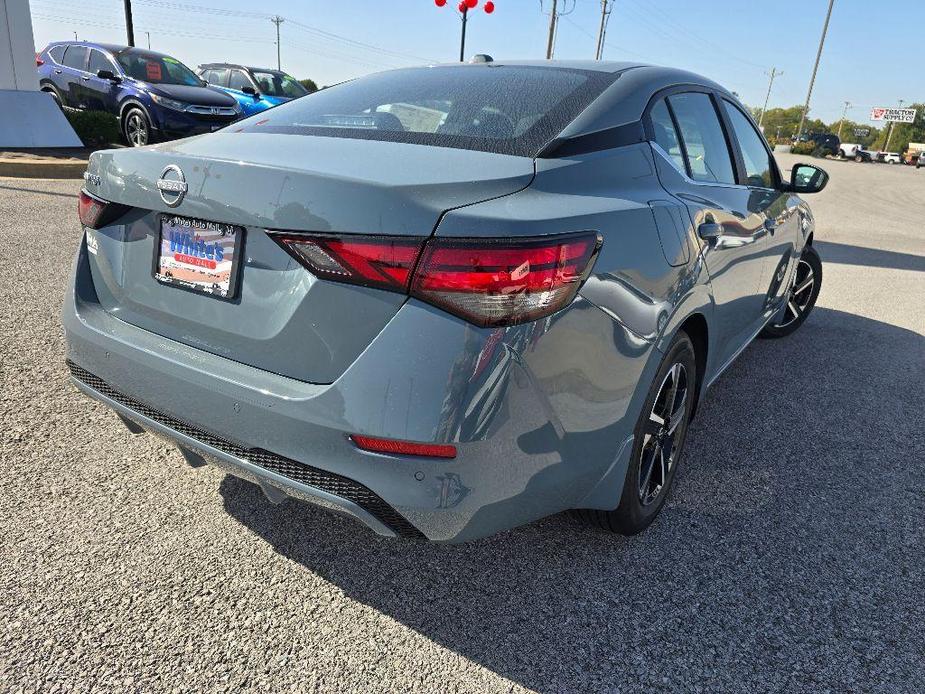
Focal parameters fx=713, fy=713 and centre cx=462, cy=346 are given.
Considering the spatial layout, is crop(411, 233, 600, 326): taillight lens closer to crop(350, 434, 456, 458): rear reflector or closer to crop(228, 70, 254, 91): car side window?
crop(350, 434, 456, 458): rear reflector

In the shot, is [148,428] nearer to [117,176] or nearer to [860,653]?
[117,176]

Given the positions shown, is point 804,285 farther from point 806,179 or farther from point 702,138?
point 702,138

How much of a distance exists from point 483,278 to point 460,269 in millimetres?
→ 57

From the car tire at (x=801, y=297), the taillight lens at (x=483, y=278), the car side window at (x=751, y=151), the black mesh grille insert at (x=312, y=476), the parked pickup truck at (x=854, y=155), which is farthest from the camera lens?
the parked pickup truck at (x=854, y=155)

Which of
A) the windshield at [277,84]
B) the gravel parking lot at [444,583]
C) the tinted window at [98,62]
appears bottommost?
the gravel parking lot at [444,583]

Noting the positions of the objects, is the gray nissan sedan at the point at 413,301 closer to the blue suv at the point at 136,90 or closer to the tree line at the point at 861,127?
the blue suv at the point at 136,90

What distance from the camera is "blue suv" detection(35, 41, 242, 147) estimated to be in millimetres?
11852

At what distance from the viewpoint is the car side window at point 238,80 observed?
1590 cm

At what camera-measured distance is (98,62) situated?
12883 millimetres

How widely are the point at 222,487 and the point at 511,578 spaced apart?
1.16 meters

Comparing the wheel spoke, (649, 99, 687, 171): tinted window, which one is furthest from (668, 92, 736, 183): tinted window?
the wheel spoke

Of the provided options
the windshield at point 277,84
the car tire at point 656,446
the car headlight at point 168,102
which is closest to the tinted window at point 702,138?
the car tire at point 656,446

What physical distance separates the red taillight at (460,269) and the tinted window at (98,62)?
43.7ft

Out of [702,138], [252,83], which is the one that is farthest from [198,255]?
[252,83]
